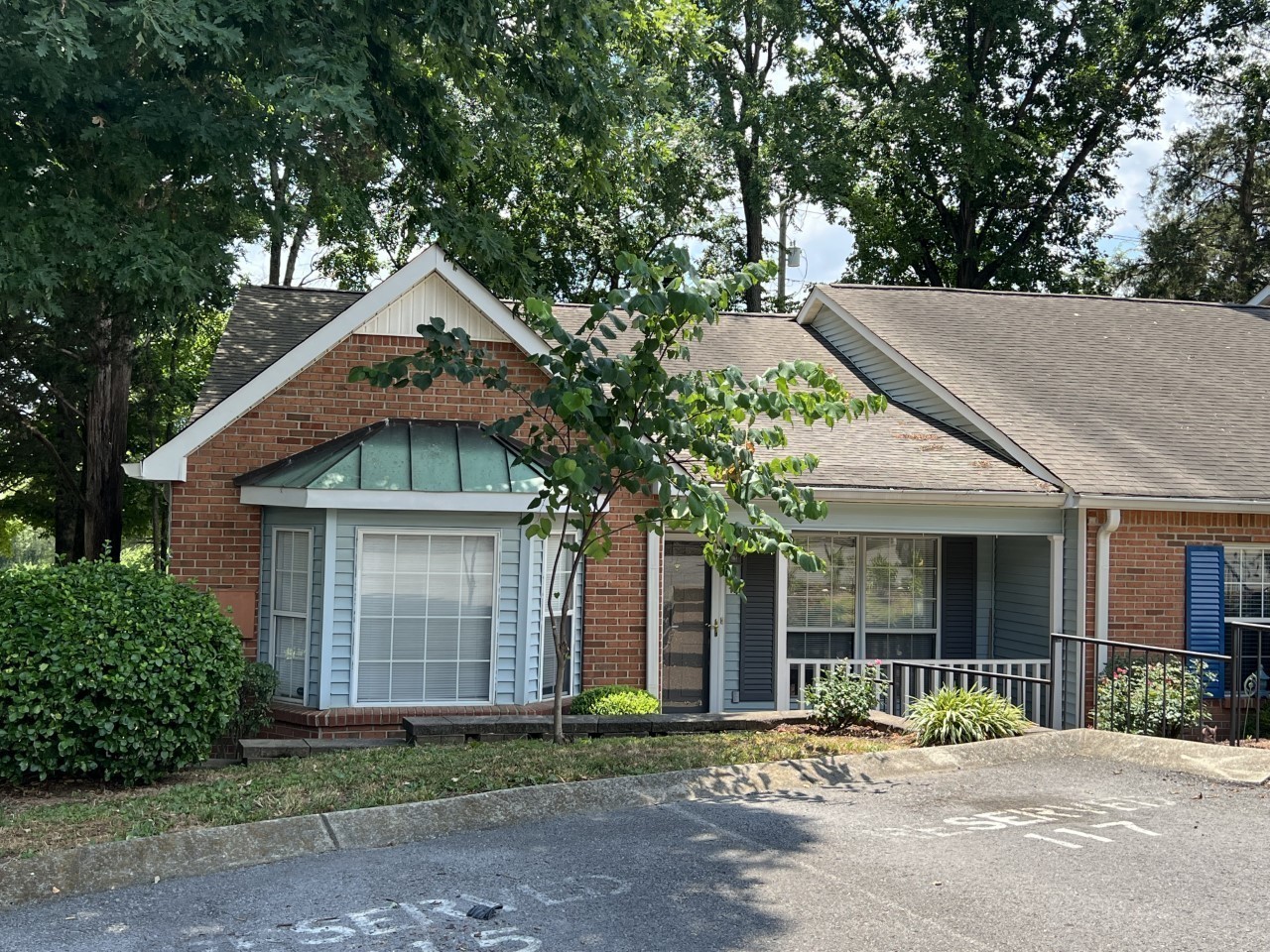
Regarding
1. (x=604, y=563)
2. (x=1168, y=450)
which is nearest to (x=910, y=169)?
(x=1168, y=450)

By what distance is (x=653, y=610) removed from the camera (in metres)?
13.0

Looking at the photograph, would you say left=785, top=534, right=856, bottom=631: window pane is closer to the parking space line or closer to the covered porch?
the covered porch

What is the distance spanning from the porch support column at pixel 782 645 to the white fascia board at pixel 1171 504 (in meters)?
3.33

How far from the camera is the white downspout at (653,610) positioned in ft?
42.4

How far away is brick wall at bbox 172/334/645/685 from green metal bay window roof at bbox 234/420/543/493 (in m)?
0.20

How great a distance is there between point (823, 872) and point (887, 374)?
35.8ft

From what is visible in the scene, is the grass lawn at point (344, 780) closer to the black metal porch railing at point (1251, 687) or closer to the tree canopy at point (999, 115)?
the black metal porch railing at point (1251, 687)

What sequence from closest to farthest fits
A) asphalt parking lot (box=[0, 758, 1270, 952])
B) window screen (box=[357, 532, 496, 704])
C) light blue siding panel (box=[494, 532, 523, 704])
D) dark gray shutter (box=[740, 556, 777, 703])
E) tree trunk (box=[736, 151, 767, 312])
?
1. asphalt parking lot (box=[0, 758, 1270, 952])
2. window screen (box=[357, 532, 496, 704])
3. light blue siding panel (box=[494, 532, 523, 704])
4. dark gray shutter (box=[740, 556, 777, 703])
5. tree trunk (box=[736, 151, 767, 312])

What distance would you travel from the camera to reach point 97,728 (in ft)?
28.1

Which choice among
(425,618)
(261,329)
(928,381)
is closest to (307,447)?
(425,618)

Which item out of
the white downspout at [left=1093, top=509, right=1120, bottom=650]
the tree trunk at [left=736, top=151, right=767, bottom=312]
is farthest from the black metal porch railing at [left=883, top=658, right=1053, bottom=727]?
the tree trunk at [left=736, top=151, right=767, bottom=312]

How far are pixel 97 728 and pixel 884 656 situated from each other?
9682 millimetres

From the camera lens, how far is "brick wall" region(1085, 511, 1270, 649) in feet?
45.4

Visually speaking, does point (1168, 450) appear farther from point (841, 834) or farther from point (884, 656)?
point (841, 834)
